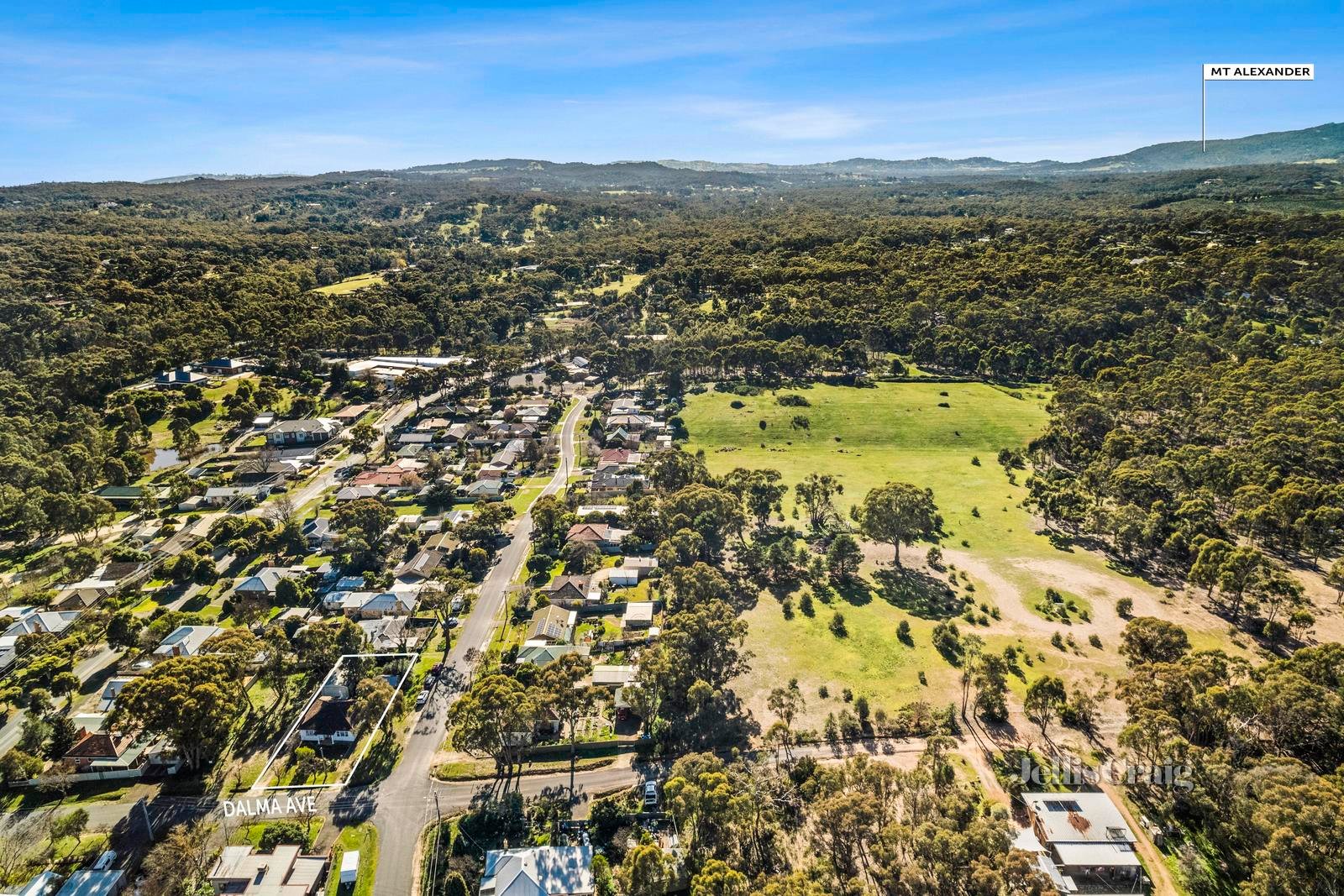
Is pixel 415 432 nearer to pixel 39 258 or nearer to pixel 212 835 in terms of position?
pixel 212 835

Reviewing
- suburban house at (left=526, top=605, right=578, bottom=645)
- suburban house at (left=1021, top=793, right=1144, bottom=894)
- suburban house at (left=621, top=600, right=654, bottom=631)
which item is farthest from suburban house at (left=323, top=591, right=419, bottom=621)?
suburban house at (left=1021, top=793, right=1144, bottom=894)

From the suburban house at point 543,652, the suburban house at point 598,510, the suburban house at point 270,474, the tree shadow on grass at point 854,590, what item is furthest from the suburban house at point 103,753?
the tree shadow on grass at point 854,590

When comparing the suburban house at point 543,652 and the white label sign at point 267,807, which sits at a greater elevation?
the suburban house at point 543,652

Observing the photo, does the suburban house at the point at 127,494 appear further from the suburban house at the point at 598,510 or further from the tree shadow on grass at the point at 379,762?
the tree shadow on grass at the point at 379,762

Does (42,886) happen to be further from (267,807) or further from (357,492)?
(357,492)

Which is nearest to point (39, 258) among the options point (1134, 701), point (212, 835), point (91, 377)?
point (91, 377)

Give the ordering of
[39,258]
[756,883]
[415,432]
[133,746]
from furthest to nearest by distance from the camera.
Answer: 1. [39,258]
2. [415,432]
3. [133,746]
4. [756,883]
